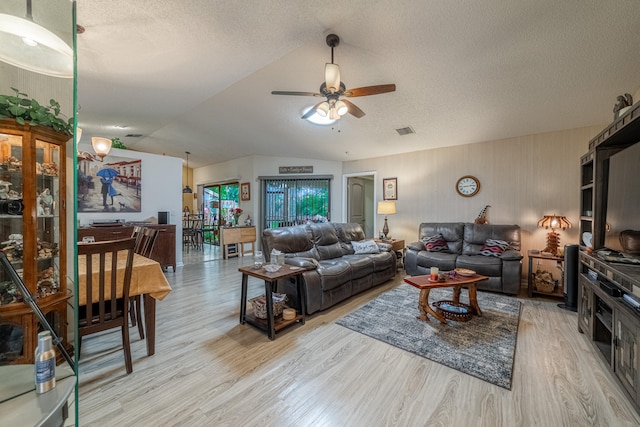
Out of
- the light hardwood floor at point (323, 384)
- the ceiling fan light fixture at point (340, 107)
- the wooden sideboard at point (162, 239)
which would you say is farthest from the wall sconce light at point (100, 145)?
the ceiling fan light fixture at point (340, 107)

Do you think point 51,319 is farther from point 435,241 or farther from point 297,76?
point 435,241

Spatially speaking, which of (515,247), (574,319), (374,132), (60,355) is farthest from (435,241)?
(60,355)

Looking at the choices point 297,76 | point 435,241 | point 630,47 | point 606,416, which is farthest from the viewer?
point 435,241

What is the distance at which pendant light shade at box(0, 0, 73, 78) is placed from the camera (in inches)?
40.4

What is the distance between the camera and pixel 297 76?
126 inches

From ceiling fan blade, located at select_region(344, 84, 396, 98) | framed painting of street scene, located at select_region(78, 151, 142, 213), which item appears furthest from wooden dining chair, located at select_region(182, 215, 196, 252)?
ceiling fan blade, located at select_region(344, 84, 396, 98)

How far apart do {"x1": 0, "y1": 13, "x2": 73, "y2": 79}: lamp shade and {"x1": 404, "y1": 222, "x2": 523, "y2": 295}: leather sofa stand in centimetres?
444

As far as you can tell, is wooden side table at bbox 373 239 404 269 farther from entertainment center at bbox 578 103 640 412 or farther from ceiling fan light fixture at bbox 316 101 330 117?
ceiling fan light fixture at bbox 316 101 330 117

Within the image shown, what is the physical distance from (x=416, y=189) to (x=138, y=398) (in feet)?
17.3

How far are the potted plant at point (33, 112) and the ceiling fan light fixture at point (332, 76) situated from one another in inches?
71.8

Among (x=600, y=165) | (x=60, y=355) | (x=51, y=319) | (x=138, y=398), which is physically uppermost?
(x=600, y=165)

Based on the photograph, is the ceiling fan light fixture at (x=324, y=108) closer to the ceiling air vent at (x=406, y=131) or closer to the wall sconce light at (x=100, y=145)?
the ceiling air vent at (x=406, y=131)

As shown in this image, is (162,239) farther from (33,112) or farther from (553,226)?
(553,226)

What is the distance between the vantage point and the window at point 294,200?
6727mm
